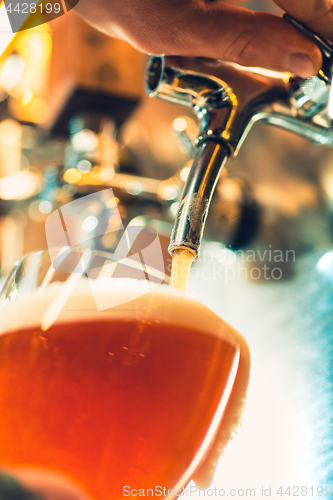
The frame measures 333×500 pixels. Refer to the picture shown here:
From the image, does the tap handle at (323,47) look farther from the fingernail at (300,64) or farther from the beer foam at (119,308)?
the beer foam at (119,308)

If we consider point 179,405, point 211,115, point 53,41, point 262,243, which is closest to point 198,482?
point 179,405

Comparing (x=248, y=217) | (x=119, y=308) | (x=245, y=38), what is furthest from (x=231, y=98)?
(x=248, y=217)

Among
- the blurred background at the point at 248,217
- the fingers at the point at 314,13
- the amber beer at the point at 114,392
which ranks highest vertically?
the fingers at the point at 314,13

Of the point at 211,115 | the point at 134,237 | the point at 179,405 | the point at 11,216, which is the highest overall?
the point at 211,115

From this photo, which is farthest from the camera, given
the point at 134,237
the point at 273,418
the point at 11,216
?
the point at 11,216

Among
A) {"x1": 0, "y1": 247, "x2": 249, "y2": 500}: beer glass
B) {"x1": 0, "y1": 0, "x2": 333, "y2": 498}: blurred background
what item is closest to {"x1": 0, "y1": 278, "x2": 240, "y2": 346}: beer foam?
{"x1": 0, "y1": 247, "x2": 249, "y2": 500}: beer glass

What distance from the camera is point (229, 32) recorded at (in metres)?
0.33

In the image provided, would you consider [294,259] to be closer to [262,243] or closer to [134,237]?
[262,243]

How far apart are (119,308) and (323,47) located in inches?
9.8

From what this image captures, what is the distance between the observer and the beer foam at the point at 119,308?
0.97ft

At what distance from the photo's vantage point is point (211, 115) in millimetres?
357

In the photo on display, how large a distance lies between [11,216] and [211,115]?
997mm

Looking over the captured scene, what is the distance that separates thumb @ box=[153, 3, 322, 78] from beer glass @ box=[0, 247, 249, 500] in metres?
0.19

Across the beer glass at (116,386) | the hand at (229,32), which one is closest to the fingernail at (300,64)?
the hand at (229,32)
